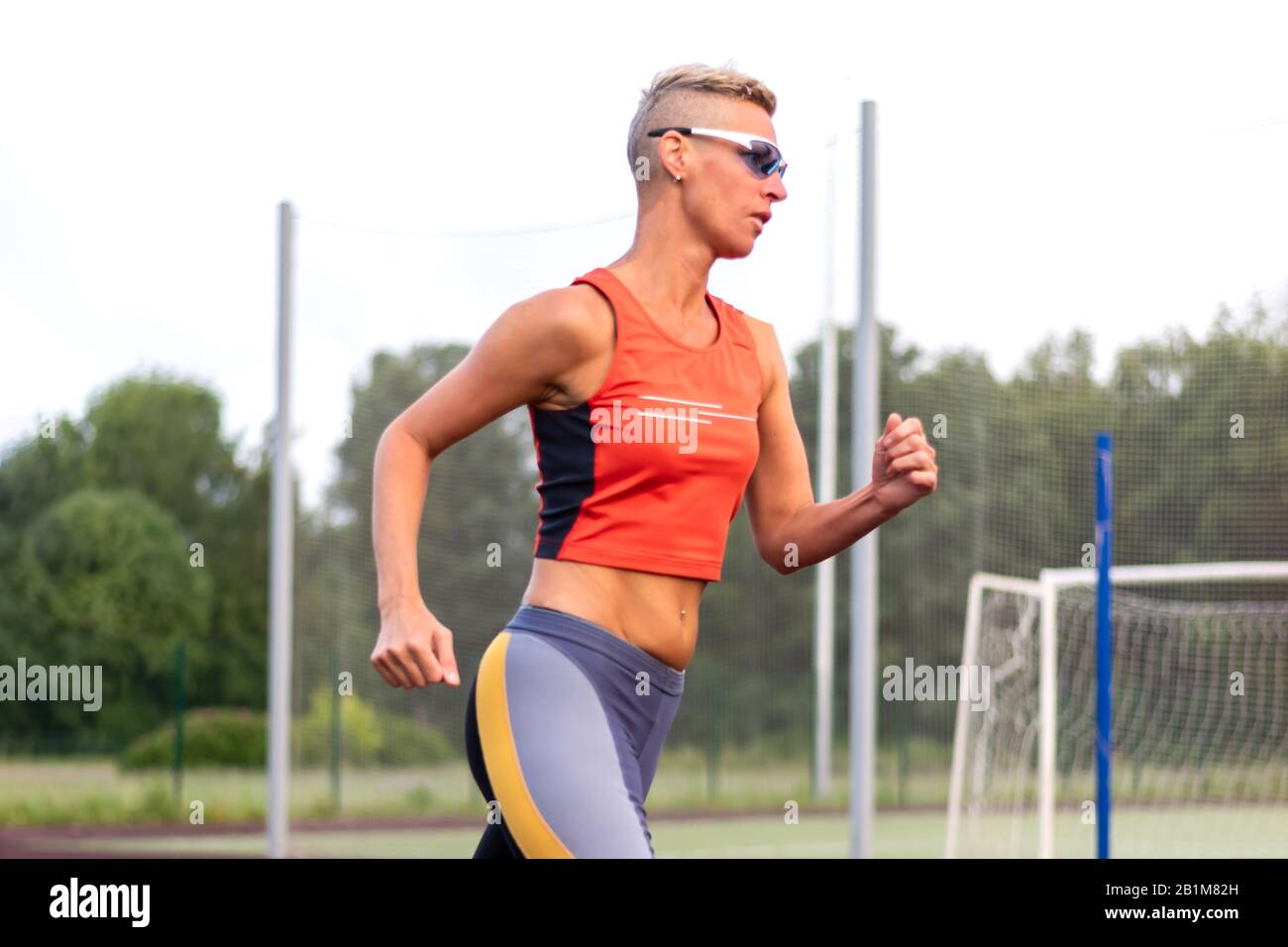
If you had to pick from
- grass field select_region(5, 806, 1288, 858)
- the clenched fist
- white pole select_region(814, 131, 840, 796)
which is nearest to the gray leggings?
the clenched fist

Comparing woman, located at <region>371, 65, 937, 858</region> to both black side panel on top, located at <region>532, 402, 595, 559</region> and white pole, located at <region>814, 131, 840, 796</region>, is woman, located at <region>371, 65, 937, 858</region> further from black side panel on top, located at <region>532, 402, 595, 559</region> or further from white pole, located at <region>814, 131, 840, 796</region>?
white pole, located at <region>814, 131, 840, 796</region>

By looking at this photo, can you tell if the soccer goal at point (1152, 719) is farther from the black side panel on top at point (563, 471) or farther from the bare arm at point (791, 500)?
the black side panel on top at point (563, 471)

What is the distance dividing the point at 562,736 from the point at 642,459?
0.56 metres

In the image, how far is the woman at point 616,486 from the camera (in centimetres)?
305

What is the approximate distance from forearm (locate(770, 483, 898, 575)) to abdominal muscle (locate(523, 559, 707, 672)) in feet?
1.14

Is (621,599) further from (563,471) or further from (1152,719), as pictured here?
(1152,719)

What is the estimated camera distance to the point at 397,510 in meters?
3.19

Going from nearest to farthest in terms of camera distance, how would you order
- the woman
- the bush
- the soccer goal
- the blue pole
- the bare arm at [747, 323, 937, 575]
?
the woman, the bare arm at [747, 323, 937, 575], the blue pole, the soccer goal, the bush

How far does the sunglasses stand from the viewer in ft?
11.2

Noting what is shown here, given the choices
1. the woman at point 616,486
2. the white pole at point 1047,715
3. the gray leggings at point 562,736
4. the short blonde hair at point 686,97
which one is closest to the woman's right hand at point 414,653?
the woman at point 616,486
